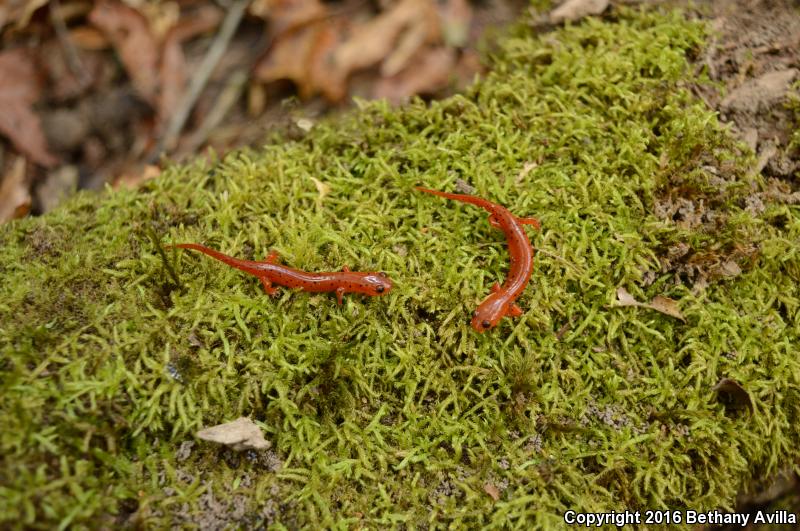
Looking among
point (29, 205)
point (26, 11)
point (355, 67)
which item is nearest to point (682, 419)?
point (355, 67)

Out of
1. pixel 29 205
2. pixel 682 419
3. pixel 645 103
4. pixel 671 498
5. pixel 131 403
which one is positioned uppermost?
pixel 645 103

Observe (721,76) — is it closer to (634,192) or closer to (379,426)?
(634,192)

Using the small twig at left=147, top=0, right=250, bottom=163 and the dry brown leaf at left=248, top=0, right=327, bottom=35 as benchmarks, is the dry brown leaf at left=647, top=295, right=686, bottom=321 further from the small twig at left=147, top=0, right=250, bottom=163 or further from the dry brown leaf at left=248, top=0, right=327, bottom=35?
the small twig at left=147, top=0, right=250, bottom=163

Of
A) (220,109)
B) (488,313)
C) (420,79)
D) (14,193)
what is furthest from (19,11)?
(488,313)

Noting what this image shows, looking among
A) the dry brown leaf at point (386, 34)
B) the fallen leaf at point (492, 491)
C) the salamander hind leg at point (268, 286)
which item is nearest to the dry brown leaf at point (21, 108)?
the dry brown leaf at point (386, 34)

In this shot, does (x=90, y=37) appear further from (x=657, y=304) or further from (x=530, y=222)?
(x=657, y=304)
